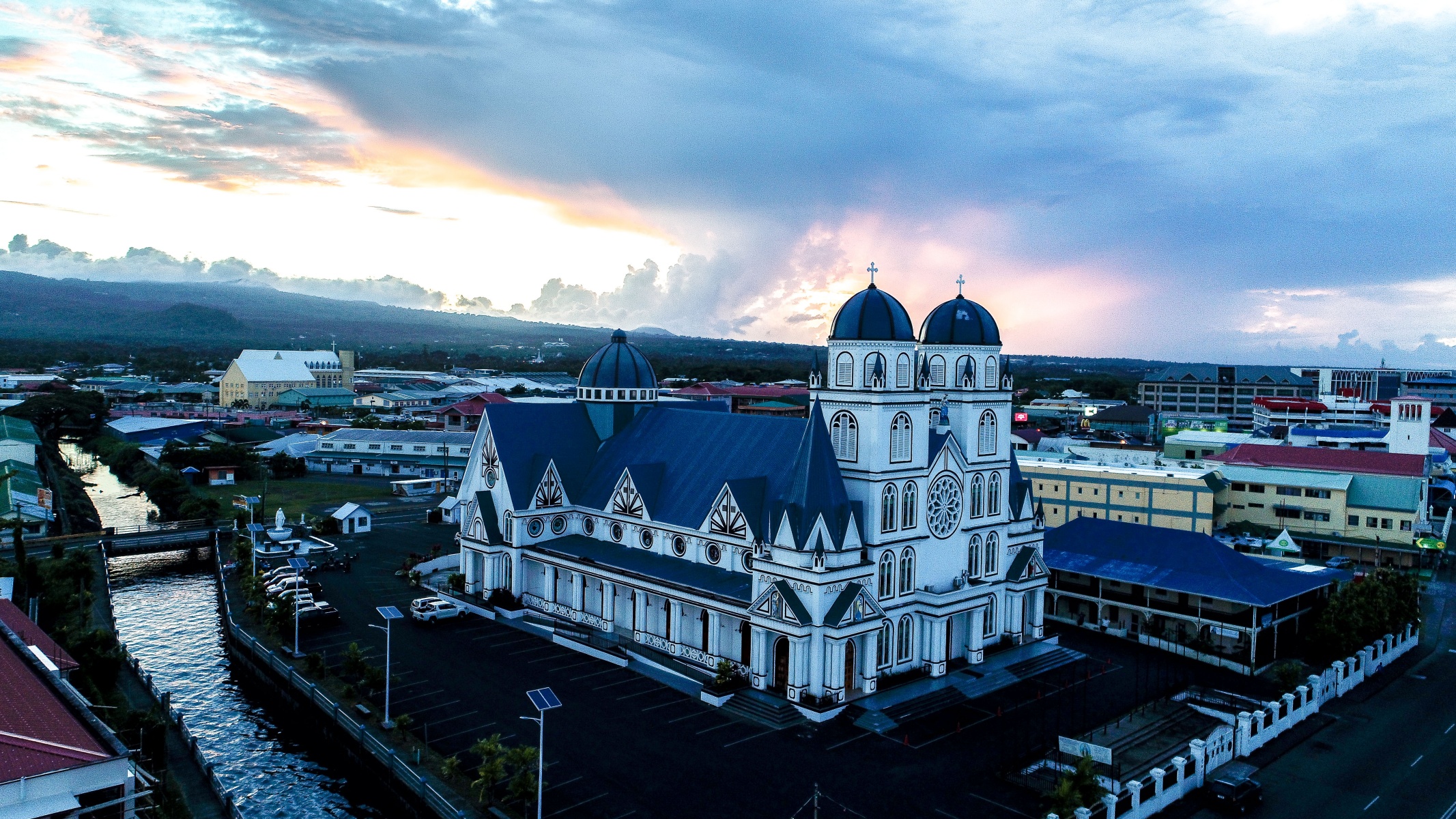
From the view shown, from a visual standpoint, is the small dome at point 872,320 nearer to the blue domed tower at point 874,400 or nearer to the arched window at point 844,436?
the blue domed tower at point 874,400

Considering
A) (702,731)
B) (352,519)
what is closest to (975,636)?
(702,731)

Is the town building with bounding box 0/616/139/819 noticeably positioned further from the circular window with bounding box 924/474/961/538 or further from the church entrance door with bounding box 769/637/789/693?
the circular window with bounding box 924/474/961/538

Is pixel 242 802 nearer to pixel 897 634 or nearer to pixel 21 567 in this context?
pixel 21 567

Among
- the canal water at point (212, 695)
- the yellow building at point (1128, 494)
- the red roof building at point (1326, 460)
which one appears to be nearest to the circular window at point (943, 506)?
the yellow building at point (1128, 494)

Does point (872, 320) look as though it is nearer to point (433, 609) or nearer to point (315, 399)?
point (433, 609)

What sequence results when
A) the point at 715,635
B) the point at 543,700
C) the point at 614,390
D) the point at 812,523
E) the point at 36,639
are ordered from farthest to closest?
the point at 614,390
the point at 715,635
the point at 812,523
the point at 36,639
the point at 543,700

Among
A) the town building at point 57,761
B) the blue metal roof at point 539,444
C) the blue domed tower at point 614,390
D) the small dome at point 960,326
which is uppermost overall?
the small dome at point 960,326
